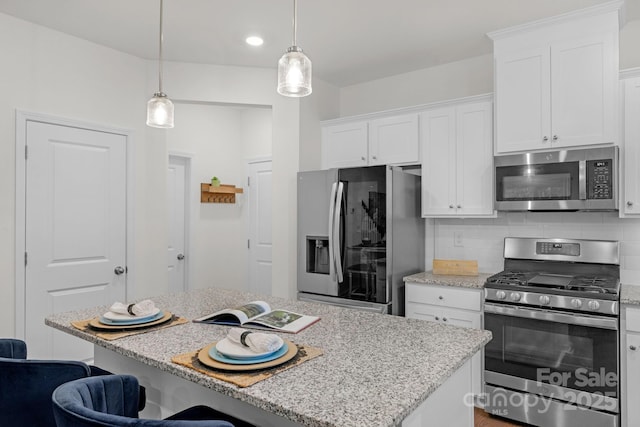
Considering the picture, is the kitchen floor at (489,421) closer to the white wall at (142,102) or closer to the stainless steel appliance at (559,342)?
the stainless steel appliance at (559,342)

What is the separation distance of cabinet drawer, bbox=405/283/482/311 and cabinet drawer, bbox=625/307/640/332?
2.68 feet

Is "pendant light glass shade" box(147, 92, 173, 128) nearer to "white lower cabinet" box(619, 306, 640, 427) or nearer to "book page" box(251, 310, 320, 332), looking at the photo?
"book page" box(251, 310, 320, 332)

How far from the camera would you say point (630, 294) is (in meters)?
2.53

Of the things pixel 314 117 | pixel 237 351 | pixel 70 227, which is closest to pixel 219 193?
pixel 314 117

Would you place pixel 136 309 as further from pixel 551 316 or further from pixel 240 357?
pixel 551 316

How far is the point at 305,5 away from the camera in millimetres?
2732

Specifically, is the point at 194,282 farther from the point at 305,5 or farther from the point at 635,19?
the point at 635,19

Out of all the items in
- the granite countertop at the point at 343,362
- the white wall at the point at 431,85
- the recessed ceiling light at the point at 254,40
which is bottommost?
the granite countertop at the point at 343,362

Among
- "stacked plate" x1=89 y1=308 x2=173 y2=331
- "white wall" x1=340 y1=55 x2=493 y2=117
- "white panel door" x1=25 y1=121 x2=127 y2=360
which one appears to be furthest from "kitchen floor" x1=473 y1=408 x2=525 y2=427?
"white panel door" x1=25 y1=121 x2=127 y2=360

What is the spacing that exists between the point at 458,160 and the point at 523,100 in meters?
0.62

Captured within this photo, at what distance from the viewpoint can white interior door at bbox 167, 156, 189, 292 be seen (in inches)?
193

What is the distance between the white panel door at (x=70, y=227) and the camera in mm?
3090

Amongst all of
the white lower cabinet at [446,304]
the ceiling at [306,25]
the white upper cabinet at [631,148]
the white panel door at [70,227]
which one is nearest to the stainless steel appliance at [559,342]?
the white lower cabinet at [446,304]

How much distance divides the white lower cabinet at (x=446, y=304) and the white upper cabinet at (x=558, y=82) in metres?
1.06
